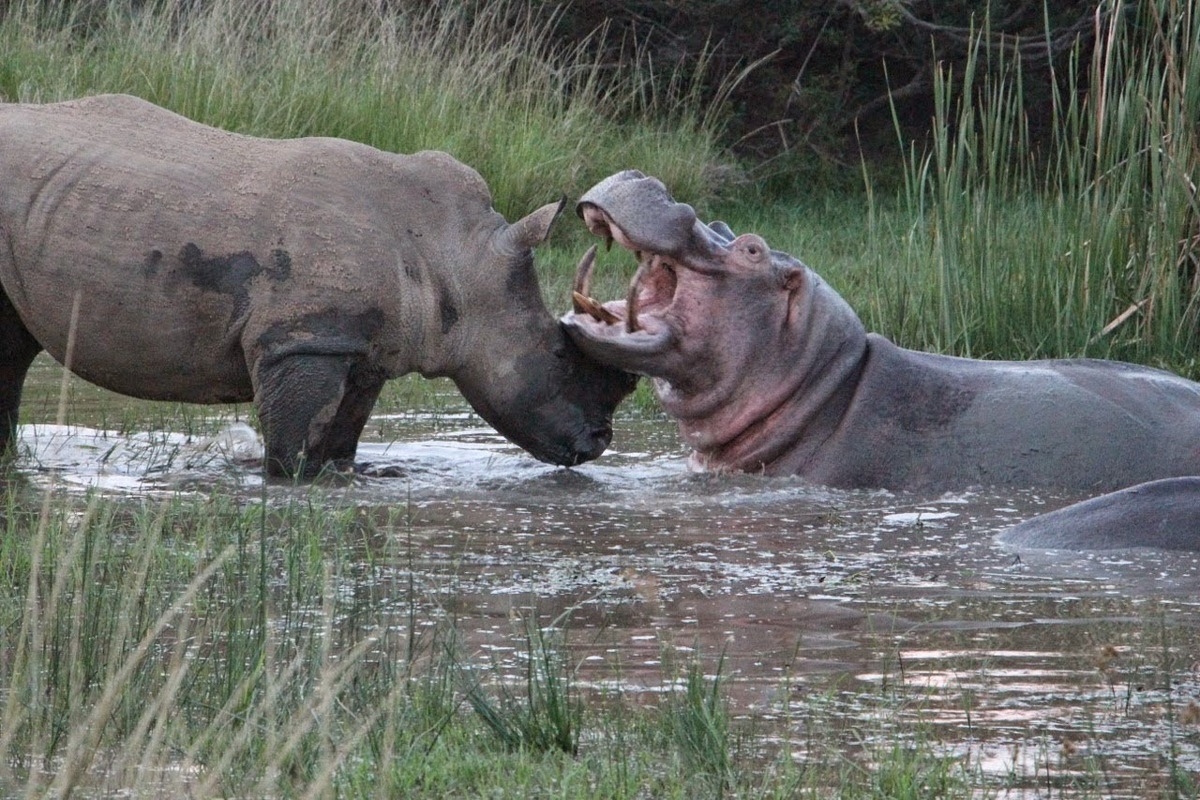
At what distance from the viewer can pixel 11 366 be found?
5.68 meters

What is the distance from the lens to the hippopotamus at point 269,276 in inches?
201

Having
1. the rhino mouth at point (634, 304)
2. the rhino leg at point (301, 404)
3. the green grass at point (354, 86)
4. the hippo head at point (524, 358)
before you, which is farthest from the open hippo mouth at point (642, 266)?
the green grass at point (354, 86)

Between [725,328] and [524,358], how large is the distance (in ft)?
2.06

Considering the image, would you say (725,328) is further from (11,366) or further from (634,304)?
(11,366)

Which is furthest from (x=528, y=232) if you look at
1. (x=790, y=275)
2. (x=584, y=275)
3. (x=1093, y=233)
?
(x=1093, y=233)

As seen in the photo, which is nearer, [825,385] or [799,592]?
[799,592]

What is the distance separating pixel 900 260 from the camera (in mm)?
7238

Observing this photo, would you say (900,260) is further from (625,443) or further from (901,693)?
(901,693)

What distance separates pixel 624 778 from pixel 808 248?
32.8ft

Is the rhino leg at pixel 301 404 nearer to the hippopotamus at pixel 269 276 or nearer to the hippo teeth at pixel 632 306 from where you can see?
the hippopotamus at pixel 269 276

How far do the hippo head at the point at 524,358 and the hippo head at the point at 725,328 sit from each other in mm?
174

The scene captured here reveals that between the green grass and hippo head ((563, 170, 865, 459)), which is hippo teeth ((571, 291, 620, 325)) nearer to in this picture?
hippo head ((563, 170, 865, 459))

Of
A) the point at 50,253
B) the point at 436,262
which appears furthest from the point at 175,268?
the point at 436,262

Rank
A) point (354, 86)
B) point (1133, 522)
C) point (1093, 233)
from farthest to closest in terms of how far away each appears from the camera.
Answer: point (354, 86), point (1093, 233), point (1133, 522)
